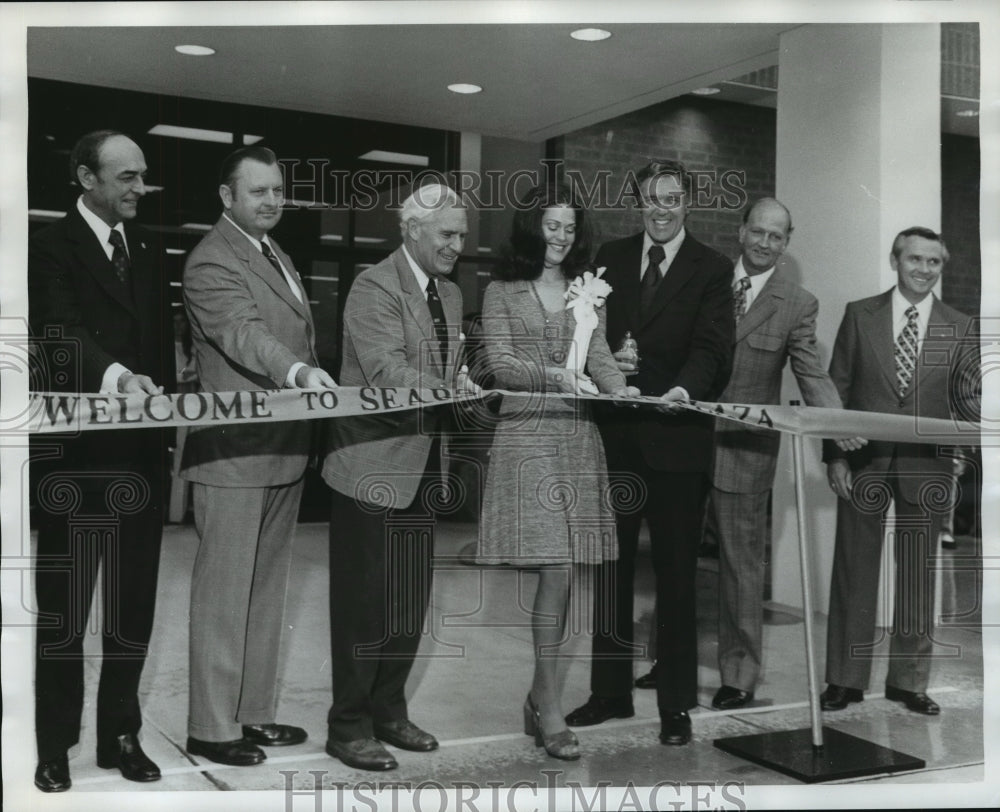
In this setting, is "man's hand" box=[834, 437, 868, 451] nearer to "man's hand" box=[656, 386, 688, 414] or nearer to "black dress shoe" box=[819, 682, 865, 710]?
"man's hand" box=[656, 386, 688, 414]

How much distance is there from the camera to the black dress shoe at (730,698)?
4.30 m

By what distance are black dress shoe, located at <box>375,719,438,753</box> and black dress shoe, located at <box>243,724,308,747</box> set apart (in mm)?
276

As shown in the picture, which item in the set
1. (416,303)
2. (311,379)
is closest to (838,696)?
(416,303)

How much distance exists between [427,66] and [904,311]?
2.02 m

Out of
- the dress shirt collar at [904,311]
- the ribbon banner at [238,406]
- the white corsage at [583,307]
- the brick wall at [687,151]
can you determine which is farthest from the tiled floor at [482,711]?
the brick wall at [687,151]

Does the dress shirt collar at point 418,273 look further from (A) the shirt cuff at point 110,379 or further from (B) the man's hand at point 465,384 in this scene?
(A) the shirt cuff at point 110,379

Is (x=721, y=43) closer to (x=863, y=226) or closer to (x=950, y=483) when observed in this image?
(x=863, y=226)

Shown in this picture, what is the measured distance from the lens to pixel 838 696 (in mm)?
4375

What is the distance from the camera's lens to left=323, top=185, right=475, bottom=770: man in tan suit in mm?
3779

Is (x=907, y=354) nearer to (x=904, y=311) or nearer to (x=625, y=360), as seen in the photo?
(x=904, y=311)

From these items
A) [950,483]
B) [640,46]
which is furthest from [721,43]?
[950,483]

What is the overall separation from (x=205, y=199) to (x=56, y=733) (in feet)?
6.03

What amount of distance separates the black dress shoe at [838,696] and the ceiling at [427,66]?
A: 7.76 ft

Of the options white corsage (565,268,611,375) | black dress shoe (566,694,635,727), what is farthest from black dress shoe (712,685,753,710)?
white corsage (565,268,611,375)
